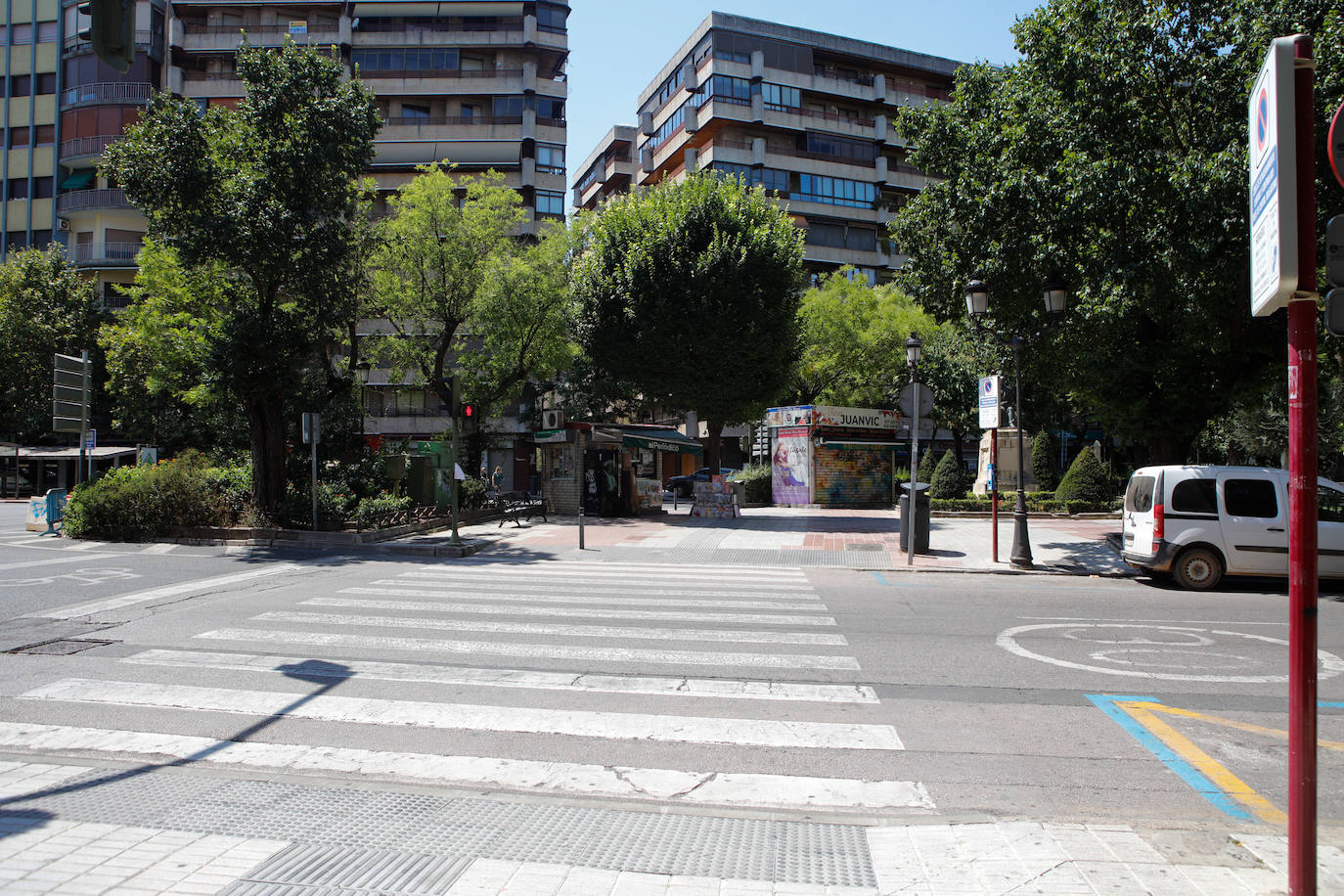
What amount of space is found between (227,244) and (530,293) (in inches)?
477

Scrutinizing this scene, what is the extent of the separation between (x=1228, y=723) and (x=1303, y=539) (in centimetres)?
360

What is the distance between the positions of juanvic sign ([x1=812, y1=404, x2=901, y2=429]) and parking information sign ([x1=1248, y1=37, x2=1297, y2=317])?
2713 centimetres

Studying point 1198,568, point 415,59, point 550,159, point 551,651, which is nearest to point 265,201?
point 551,651

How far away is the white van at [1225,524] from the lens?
11766 mm

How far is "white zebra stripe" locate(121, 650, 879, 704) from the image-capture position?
6.22 meters

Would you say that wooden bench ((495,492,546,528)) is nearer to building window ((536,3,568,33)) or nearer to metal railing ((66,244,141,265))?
metal railing ((66,244,141,265))

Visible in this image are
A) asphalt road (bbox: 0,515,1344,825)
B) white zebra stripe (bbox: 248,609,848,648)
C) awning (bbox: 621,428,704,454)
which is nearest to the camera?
asphalt road (bbox: 0,515,1344,825)

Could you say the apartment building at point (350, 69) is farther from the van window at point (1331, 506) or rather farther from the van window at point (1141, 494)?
the van window at point (1331, 506)

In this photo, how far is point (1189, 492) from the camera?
39.2 ft

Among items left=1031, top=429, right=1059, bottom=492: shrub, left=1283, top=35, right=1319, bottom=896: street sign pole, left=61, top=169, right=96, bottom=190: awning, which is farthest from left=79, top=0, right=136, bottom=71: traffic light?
left=61, top=169, right=96, bottom=190: awning

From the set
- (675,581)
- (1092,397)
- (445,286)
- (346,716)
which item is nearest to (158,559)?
(675,581)

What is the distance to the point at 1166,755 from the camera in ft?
16.2

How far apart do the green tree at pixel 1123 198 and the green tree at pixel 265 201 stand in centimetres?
1345

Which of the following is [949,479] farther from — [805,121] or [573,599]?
[805,121]
